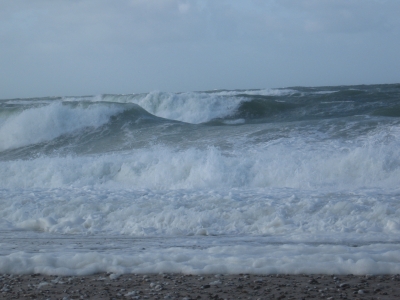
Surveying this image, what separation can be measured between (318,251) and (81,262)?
2260 millimetres

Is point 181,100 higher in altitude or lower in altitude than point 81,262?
higher

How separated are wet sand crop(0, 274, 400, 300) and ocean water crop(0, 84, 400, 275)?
0.53ft

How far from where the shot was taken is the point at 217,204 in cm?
705

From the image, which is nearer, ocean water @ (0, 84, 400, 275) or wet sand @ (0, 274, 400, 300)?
wet sand @ (0, 274, 400, 300)

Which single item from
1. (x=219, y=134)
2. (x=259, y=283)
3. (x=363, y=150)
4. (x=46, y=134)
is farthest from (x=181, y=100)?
(x=259, y=283)

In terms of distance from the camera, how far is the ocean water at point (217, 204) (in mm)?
4691

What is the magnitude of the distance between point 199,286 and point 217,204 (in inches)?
122

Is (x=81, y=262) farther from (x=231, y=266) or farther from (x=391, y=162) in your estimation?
(x=391, y=162)

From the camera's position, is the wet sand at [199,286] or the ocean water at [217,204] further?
the ocean water at [217,204]

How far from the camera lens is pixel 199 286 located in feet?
13.1

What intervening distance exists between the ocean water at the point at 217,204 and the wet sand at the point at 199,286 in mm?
161

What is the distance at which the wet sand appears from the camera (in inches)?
148

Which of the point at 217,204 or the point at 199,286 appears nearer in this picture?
the point at 199,286

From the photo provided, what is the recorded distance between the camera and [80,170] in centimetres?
1104
